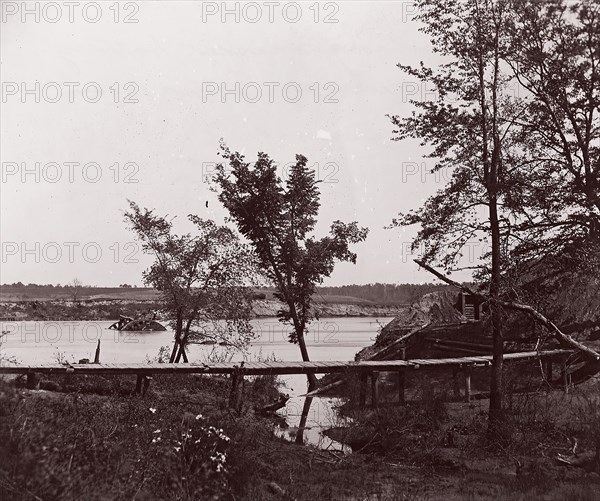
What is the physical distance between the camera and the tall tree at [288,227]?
69.7 ft

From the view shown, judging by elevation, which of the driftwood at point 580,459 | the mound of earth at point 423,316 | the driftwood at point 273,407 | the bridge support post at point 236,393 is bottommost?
the driftwood at point 273,407

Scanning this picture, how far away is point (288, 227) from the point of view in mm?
21688

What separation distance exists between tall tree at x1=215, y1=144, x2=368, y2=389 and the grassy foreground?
212 inches

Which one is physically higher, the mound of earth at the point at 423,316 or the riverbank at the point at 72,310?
the mound of earth at the point at 423,316

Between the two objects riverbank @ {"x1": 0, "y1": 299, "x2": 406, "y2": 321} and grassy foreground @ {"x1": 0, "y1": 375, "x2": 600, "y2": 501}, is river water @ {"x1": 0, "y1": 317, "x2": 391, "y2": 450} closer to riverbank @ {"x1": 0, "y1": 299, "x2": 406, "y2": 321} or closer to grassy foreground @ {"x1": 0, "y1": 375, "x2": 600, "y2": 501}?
grassy foreground @ {"x1": 0, "y1": 375, "x2": 600, "y2": 501}

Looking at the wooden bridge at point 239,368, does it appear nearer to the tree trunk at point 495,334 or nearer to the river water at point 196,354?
the tree trunk at point 495,334

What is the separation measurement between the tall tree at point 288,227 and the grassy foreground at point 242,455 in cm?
539

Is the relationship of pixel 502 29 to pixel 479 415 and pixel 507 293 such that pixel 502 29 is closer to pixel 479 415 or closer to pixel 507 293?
pixel 507 293

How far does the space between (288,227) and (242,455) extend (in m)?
13.0

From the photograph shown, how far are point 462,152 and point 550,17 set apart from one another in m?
3.39

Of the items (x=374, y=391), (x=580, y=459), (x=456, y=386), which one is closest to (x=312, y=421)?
(x=374, y=391)

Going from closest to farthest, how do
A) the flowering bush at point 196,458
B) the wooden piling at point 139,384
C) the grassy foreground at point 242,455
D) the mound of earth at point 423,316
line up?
the grassy foreground at point 242,455
the flowering bush at point 196,458
the wooden piling at point 139,384
the mound of earth at point 423,316

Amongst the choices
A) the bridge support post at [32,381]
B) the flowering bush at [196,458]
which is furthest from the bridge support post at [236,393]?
the flowering bush at [196,458]

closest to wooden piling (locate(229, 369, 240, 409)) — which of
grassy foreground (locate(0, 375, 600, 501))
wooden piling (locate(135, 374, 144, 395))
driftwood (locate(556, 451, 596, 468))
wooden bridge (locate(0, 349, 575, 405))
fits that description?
wooden bridge (locate(0, 349, 575, 405))
